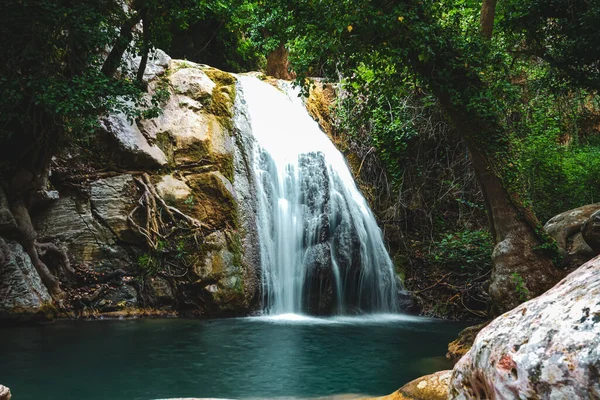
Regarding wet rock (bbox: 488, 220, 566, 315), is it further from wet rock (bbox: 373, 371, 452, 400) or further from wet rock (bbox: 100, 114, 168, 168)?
wet rock (bbox: 100, 114, 168, 168)

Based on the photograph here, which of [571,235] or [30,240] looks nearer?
[571,235]

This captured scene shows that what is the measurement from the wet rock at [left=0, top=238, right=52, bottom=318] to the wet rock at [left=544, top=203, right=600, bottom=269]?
8.45 m

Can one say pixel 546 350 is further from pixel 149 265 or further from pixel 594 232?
pixel 149 265

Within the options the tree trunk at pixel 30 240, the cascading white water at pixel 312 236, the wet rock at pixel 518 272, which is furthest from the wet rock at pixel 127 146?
the wet rock at pixel 518 272

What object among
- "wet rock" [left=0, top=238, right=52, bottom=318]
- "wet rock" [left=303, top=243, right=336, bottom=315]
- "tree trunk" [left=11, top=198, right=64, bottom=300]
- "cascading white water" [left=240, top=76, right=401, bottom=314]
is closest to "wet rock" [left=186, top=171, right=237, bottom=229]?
"cascading white water" [left=240, top=76, right=401, bottom=314]

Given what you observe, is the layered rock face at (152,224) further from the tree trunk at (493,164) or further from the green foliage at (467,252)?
the tree trunk at (493,164)

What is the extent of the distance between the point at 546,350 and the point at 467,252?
1033cm

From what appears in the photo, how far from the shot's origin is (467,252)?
11.6m

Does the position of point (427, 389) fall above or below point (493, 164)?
below

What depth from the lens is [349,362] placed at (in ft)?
22.2

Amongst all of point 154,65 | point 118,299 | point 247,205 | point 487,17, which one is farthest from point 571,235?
point 154,65

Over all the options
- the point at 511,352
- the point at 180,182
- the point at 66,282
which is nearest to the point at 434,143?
the point at 180,182

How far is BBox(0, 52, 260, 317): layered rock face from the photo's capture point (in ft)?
32.9

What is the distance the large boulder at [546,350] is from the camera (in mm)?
1635
